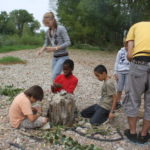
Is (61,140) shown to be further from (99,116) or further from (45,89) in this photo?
(45,89)

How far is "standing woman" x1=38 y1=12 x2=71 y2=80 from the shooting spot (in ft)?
17.2

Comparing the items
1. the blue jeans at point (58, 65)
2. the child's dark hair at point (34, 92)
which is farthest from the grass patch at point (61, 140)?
the blue jeans at point (58, 65)

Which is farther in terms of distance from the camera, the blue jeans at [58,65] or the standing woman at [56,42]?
the blue jeans at [58,65]

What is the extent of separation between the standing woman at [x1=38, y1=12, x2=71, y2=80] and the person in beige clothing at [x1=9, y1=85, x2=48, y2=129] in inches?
40.9

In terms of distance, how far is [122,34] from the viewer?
22031 millimetres

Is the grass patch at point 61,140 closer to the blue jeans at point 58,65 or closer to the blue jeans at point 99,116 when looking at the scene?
the blue jeans at point 99,116

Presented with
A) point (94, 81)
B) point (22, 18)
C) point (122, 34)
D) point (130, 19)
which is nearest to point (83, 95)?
point (94, 81)

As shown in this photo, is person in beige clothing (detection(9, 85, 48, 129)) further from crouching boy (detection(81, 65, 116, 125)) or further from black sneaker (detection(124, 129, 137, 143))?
black sneaker (detection(124, 129, 137, 143))

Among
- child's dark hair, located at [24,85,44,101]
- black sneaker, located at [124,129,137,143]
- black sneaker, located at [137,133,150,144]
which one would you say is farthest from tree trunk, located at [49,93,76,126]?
black sneaker, located at [137,133,150,144]

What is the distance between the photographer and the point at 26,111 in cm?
440

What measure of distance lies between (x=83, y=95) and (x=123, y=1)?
13642mm

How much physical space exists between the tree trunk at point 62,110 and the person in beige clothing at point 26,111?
1.07 ft

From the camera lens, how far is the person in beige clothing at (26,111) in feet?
14.5

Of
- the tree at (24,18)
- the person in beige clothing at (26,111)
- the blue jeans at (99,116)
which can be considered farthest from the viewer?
the tree at (24,18)
